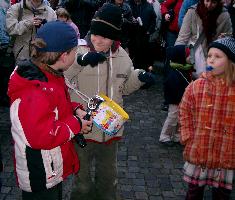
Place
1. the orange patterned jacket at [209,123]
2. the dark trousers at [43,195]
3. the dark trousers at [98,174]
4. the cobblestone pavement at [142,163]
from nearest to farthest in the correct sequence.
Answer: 1. the dark trousers at [43,195]
2. the orange patterned jacket at [209,123]
3. the dark trousers at [98,174]
4. the cobblestone pavement at [142,163]

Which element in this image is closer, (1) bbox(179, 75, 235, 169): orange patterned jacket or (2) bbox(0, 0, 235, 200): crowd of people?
(2) bbox(0, 0, 235, 200): crowd of people

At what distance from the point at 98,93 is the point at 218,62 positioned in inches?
40.8

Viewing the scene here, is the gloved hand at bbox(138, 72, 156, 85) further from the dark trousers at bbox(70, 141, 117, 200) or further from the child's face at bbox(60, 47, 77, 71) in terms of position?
the child's face at bbox(60, 47, 77, 71)

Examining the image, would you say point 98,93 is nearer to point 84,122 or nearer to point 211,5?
point 84,122

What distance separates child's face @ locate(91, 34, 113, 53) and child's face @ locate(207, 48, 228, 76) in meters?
0.87

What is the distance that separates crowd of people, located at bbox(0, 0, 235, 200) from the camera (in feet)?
8.54

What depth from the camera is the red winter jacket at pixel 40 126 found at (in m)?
2.51

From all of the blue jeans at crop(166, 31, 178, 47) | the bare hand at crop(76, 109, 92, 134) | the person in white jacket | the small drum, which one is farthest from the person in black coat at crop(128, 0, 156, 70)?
the bare hand at crop(76, 109, 92, 134)

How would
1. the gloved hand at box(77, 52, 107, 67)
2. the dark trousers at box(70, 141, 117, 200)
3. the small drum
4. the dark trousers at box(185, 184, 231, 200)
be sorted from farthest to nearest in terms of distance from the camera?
the dark trousers at box(70, 141, 117, 200) → the dark trousers at box(185, 184, 231, 200) → the gloved hand at box(77, 52, 107, 67) → the small drum

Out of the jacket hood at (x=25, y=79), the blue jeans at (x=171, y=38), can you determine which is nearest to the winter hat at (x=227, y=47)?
the jacket hood at (x=25, y=79)

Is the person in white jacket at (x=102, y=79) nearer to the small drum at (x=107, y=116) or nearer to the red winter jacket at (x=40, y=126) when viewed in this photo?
the small drum at (x=107, y=116)

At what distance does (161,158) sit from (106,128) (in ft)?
7.76

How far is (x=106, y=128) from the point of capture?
307 cm

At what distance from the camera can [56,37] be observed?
2.70m
